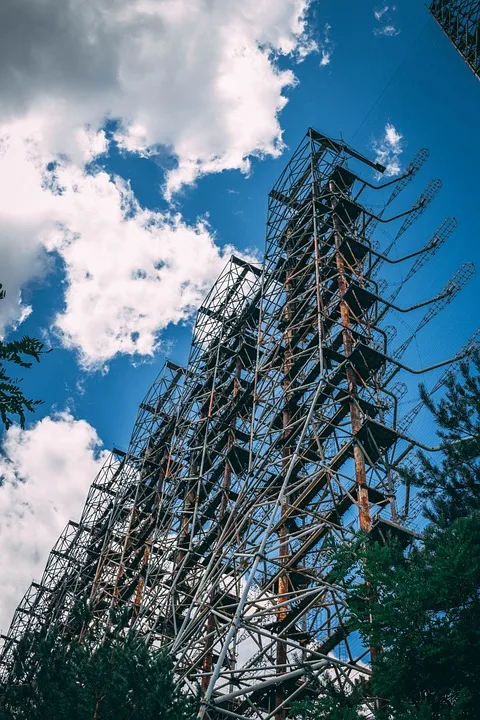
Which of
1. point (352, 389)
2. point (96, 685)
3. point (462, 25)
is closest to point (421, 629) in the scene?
point (96, 685)

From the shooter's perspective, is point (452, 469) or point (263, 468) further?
point (263, 468)

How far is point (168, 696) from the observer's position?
32.9ft

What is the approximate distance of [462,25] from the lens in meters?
16.9

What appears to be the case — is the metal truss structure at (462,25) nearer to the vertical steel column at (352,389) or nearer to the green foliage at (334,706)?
the vertical steel column at (352,389)

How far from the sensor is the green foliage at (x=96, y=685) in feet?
32.9

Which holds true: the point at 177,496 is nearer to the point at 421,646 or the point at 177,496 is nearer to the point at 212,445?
the point at 212,445

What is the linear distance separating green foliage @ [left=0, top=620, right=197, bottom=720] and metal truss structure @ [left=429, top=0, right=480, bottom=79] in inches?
544

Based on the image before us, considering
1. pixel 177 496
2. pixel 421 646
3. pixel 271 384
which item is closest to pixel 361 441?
pixel 271 384

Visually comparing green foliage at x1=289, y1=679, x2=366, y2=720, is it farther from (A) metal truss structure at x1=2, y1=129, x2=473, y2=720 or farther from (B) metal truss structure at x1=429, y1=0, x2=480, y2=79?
(B) metal truss structure at x1=429, y1=0, x2=480, y2=79

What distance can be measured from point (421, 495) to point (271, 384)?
8.12 meters

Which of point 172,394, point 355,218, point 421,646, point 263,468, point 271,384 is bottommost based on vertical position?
point 421,646

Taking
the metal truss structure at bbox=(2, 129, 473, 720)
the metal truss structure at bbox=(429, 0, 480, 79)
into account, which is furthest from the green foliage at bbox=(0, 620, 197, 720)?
the metal truss structure at bbox=(429, 0, 480, 79)

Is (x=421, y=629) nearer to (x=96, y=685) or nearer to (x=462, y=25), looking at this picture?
(x=96, y=685)

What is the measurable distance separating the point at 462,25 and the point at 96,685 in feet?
52.4
